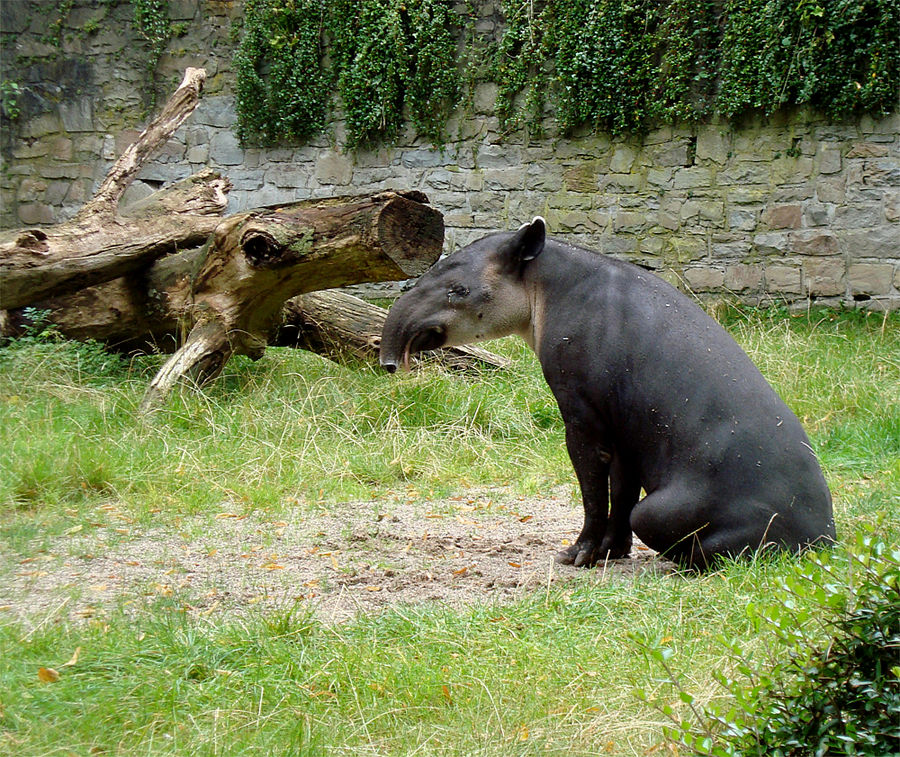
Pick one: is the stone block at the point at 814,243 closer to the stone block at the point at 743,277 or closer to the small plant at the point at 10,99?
the stone block at the point at 743,277

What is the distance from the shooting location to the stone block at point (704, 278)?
1057 cm

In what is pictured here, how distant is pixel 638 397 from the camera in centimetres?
389

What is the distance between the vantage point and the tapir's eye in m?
4.28

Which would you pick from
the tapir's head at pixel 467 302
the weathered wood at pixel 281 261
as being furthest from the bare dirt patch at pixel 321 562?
the weathered wood at pixel 281 261

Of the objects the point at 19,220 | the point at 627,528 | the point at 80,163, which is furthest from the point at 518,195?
the point at 627,528

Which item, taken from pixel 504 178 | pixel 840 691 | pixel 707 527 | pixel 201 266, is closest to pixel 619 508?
pixel 707 527

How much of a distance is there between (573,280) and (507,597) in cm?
137

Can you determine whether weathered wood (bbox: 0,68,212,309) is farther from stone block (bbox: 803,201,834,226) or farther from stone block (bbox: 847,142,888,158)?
stone block (bbox: 847,142,888,158)

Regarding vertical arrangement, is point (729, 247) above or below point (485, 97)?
below

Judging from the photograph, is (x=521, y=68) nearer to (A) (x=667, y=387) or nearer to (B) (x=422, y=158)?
(B) (x=422, y=158)

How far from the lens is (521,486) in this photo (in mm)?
5746

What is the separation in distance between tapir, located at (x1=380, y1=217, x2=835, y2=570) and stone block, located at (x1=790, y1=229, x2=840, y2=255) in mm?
6509

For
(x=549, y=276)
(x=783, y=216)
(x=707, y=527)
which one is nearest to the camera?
(x=707, y=527)

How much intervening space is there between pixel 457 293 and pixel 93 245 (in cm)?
429
